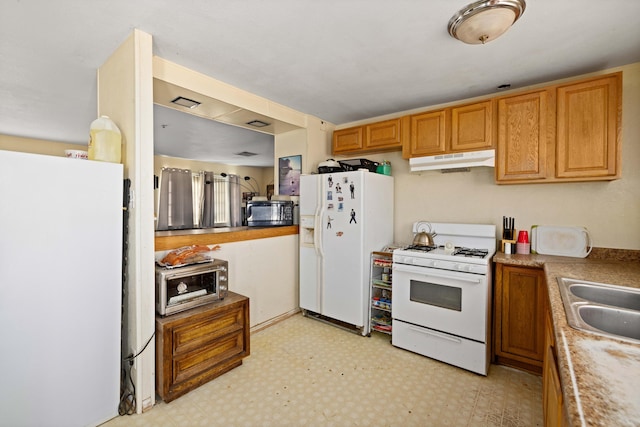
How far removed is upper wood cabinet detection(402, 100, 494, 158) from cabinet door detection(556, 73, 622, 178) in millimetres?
505

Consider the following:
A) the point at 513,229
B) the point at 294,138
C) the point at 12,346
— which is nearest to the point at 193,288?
the point at 12,346

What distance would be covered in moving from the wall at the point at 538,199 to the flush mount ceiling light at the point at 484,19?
146 cm

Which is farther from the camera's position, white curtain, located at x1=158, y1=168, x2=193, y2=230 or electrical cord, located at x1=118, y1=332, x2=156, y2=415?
white curtain, located at x1=158, y1=168, x2=193, y2=230

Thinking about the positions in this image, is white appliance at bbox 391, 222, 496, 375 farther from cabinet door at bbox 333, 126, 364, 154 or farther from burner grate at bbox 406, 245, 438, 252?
cabinet door at bbox 333, 126, 364, 154

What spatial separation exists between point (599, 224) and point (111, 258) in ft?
12.0

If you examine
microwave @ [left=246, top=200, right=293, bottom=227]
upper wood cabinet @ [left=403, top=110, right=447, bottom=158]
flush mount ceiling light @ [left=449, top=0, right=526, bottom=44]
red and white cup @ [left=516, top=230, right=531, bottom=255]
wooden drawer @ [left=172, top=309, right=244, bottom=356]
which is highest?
flush mount ceiling light @ [left=449, top=0, right=526, bottom=44]

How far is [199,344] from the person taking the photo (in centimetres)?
207

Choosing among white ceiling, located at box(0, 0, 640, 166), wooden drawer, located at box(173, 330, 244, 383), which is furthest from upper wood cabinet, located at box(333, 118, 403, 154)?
wooden drawer, located at box(173, 330, 244, 383)

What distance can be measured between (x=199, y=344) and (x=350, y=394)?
114 centimetres

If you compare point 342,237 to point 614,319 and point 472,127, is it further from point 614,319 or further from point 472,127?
point 614,319

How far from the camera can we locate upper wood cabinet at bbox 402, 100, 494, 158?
8.47ft

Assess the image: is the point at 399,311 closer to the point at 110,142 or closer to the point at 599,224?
the point at 599,224

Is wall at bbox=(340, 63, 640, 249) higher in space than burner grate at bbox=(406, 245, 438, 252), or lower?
higher

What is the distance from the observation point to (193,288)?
221cm
